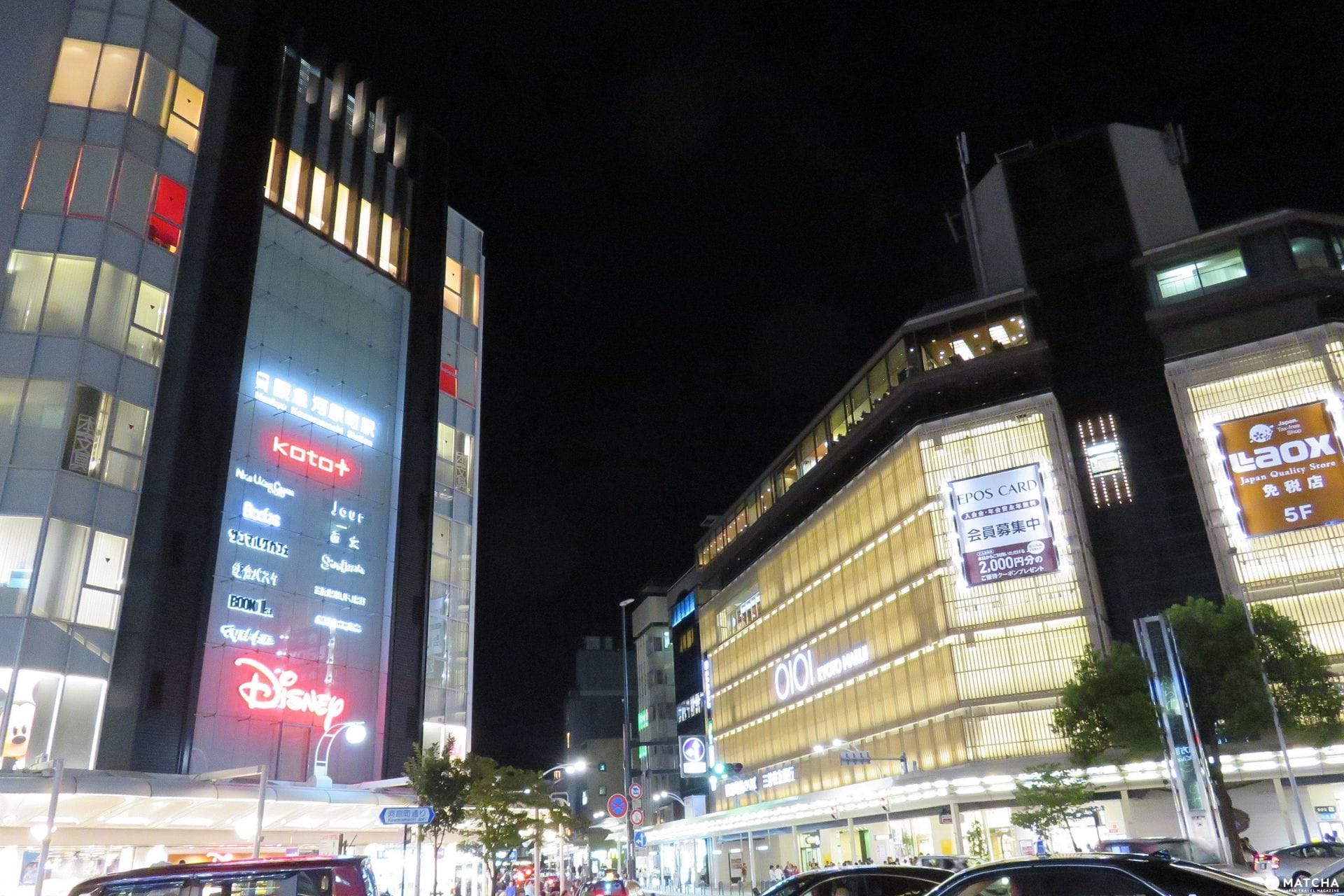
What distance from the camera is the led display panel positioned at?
107 ft

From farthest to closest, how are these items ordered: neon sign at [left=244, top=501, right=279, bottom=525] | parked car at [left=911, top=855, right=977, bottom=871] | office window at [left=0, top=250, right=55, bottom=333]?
neon sign at [left=244, top=501, right=279, bottom=525] → office window at [left=0, top=250, right=55, bottom=333] → parked car at [left=911, top=855, right=977, bottom=871]

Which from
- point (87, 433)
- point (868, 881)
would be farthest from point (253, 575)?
point (868, 881)

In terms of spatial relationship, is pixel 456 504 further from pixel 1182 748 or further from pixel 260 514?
pixel 1182 748

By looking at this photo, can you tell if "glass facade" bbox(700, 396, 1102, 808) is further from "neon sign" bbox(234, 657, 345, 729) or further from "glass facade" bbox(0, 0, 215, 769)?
"glass facade" bbox(0, 0, 215, 769)

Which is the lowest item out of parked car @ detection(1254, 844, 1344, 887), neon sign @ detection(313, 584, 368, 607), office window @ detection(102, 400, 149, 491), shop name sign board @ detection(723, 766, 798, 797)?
parked car @ detection(1254, 844, 1344, 887)

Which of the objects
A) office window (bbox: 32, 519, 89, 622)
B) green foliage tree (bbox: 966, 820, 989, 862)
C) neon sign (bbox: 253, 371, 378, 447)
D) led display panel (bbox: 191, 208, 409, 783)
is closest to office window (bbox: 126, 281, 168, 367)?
led display panel (bbox: 191, 208, 409, 783)

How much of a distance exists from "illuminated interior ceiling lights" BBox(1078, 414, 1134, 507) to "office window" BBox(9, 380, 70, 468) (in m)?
42.4

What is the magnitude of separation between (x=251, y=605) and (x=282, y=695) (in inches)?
138

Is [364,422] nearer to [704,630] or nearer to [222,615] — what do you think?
[222,615]

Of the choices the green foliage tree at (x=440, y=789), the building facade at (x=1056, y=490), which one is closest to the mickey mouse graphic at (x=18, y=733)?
the green foliage tree at (x=440, y=789)

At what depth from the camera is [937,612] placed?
44312mm

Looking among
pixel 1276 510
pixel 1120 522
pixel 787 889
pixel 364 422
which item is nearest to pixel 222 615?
pixel 364 422

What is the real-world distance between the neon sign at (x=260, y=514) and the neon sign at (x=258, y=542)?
582 millimetres

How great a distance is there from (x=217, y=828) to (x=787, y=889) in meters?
25.3
